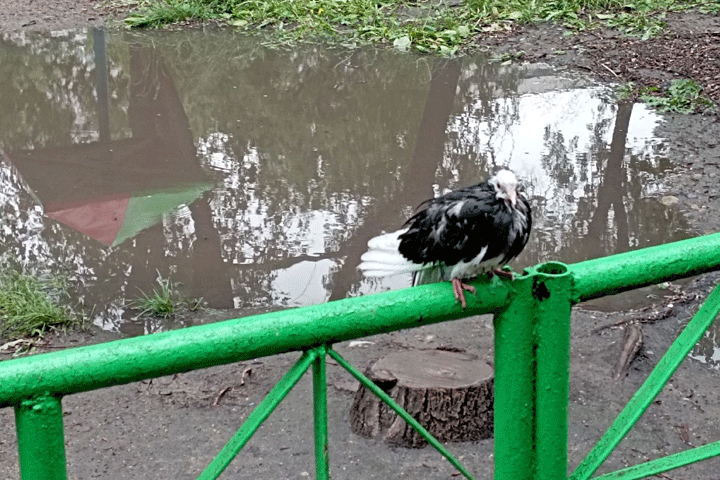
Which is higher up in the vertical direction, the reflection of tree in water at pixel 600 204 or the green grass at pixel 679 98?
the green grass at pixel 679 98

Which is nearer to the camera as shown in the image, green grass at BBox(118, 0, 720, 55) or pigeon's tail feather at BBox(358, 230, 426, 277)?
pigeon's tail feather at BBox(358, 230, 426, 277)

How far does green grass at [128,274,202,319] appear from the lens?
5.19m

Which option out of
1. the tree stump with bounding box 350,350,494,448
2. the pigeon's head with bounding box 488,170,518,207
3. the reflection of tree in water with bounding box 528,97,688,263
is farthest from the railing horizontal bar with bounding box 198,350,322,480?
the reflection of tree in water with bounding box 528,97,688,263

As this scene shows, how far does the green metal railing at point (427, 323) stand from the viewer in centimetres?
155

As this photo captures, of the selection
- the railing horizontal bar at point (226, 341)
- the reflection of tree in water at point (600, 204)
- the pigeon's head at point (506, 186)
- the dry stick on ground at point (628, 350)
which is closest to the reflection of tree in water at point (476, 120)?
the reflection of tree in water at point (600, 204)

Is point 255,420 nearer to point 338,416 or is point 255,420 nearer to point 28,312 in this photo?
point 338,416

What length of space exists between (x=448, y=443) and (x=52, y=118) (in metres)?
5.87

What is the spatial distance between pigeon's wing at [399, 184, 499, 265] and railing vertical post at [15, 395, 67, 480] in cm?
109

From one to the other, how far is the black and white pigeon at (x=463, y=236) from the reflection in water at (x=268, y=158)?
290 cm

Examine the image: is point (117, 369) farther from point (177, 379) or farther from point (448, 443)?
point (177, 379)

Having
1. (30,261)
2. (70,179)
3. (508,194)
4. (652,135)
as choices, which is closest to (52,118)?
(70,179)

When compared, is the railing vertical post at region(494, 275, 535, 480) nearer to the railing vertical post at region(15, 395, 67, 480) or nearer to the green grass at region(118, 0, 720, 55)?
the railing vertical post at region(15, 395, 67, 480)

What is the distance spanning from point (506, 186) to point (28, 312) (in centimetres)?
345

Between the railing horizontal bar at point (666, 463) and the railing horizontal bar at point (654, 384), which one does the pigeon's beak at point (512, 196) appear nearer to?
the railing horizontal bar at point (654, 384)
